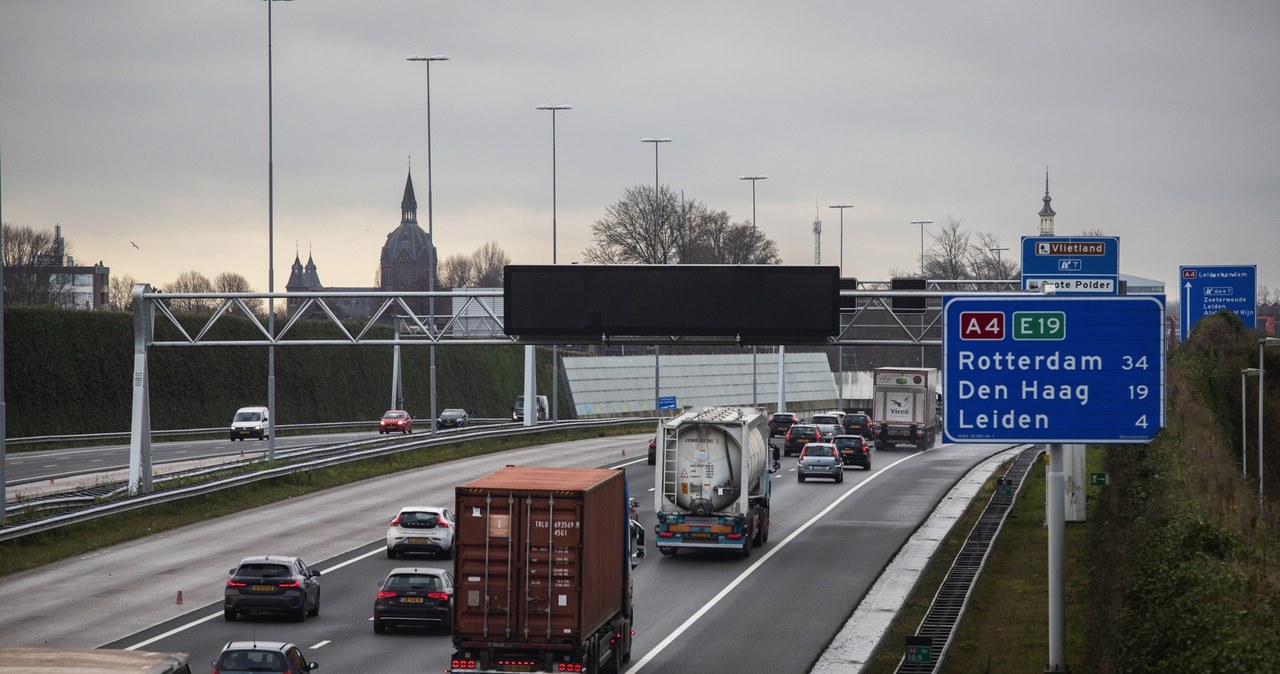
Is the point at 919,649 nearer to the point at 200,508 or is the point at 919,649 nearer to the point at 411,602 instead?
the point at 411,602

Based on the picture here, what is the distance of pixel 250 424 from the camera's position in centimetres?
7412

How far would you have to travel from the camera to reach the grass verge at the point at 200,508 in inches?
1448

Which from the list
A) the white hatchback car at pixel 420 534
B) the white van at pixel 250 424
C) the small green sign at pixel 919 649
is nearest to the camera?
the small green sign at pixel 919 649

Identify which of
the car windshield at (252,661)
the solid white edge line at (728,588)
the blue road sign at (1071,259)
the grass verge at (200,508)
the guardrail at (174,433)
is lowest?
the solid white edge line at (728,588)

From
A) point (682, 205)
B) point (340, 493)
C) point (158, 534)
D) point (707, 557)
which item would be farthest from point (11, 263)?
point (707, 557)

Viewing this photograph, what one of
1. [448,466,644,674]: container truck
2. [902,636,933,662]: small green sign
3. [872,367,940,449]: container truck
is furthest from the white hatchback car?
[872,367,940,449]: container truck

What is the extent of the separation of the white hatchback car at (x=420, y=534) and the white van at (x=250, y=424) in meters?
39.1

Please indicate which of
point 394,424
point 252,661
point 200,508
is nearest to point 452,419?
point 394,424

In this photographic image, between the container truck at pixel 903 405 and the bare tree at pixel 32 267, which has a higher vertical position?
the bare tree at pixel 32 267

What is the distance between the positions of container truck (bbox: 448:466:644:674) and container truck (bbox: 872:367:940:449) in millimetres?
53533

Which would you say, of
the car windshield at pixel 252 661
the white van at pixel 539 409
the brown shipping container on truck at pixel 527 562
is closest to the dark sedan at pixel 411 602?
the brown shipping container on truck at pixel 527 562

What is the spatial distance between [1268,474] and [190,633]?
39.8m

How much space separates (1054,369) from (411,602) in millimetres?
14304

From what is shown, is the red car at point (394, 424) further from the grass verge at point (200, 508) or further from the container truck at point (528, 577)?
the container truck at point (528, 577)
